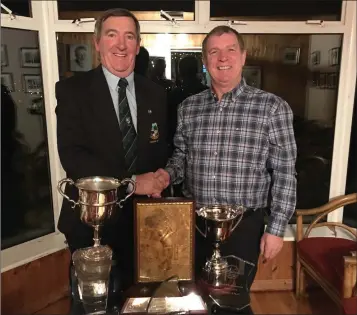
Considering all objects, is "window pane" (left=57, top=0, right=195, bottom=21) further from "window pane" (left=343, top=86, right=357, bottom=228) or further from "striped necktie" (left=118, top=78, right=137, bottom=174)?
Answer: "window pane" (left=343, top=86, right=357, bottom=228)

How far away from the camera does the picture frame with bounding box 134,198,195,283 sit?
4.32 ft

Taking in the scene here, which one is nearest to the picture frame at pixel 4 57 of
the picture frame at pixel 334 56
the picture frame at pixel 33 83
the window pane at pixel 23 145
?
the window pane at pixel 23 145

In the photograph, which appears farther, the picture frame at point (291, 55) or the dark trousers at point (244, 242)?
the picture frame at point (291, 55)

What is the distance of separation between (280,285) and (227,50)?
1.54 meters

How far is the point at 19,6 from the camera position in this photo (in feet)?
6.55

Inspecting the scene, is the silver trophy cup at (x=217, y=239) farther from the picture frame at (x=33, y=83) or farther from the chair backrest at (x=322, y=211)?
the picture frame at (x=33, y=83)

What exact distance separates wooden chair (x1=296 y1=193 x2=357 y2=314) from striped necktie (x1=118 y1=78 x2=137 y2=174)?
965mm

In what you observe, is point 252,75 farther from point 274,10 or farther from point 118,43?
point 118,43

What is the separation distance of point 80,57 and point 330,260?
171cm

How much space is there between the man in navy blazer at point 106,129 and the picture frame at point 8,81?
2.06ft

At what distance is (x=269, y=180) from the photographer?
64.5 inches

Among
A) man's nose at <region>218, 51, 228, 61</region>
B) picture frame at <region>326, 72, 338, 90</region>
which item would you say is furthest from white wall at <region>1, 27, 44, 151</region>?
picture frame at <region>326, 72, 338, 90</region>

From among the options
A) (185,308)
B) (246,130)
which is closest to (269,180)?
(246,130)

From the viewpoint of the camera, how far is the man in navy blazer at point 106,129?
60.3 inches
